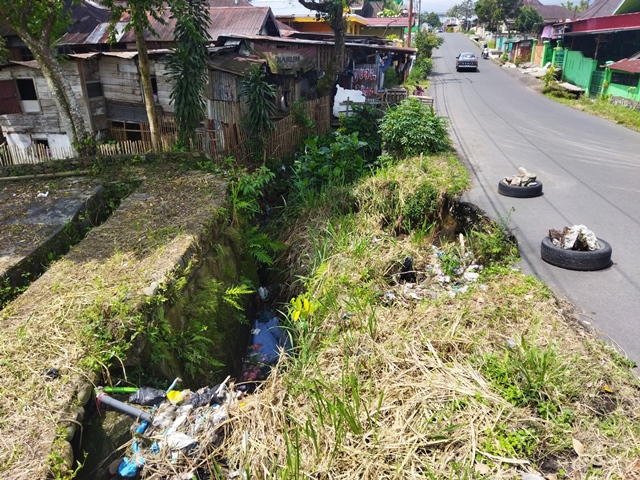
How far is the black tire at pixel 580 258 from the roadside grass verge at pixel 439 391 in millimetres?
527

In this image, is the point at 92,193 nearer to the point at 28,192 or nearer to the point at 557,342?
the point at 28,192

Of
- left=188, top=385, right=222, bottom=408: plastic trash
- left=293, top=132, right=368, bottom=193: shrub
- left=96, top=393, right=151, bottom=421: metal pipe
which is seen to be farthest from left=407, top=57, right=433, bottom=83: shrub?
left=96, top=393, right=151, bottom=421: metal pipe

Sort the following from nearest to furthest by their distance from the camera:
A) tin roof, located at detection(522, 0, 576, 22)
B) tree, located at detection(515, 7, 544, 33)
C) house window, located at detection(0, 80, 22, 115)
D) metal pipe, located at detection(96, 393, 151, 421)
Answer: metal pipe, located at detection(96, 393, 151, 421) < house window, located at detection(0, 80, 22, 115) < tree, located at detection(515, 7, 544, 33) < tin roof, located at detection(522, 0, 576, 22)

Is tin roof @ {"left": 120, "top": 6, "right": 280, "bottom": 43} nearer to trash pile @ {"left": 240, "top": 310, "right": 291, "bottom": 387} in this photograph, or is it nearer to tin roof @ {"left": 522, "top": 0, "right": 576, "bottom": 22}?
trash pile @ {"left": 240, "top": 310, "right": 291, "bottom": 387}

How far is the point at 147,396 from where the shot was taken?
3.93 metres

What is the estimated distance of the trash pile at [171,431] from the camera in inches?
137

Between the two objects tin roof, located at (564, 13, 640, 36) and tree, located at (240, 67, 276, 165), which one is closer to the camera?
tree, located at (240, 67, 276, 165)

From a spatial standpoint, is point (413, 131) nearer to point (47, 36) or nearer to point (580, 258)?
point (580, 258)

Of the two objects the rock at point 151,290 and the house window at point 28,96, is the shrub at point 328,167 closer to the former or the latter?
the rock at point 151,290

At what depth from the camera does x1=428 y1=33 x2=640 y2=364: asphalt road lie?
558 centimetres

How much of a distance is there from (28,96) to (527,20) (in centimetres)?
4018

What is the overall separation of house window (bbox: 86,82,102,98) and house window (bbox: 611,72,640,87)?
1921 cm

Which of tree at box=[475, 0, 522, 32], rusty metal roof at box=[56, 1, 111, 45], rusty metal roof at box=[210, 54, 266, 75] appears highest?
tree at box=[475, 0, 522, 32]

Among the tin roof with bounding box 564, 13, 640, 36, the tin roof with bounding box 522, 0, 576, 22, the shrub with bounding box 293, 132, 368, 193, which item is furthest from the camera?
the tin roof with bounding box 522, 0, 576, 22
